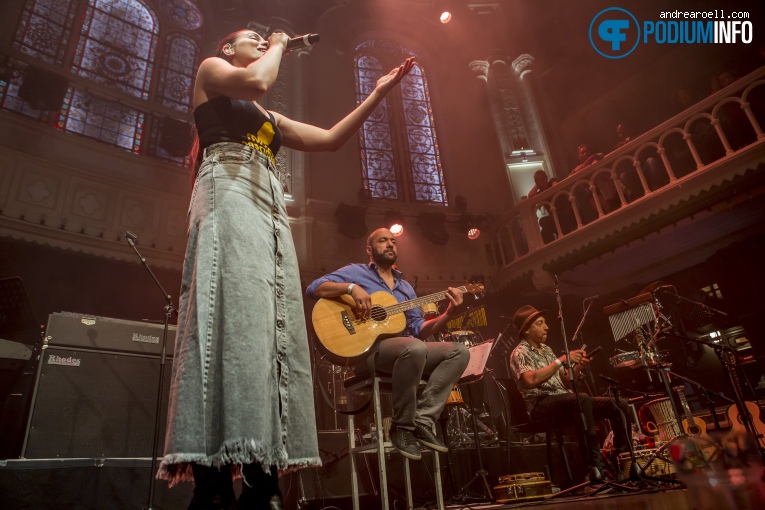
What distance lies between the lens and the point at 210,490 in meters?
1.20

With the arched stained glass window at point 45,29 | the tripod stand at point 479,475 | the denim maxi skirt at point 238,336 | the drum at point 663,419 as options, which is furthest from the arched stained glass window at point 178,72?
the drum at point 663,419

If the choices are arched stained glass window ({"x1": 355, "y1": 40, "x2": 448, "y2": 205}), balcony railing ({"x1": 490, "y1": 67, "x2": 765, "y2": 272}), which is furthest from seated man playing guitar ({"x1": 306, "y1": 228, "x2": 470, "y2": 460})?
arched stained glass window ({"x1": 355, "y1": 40, "x2": 448, "y2": 205})

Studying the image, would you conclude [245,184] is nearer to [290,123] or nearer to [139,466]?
[290,123]

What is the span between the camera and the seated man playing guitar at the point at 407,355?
8.84ft

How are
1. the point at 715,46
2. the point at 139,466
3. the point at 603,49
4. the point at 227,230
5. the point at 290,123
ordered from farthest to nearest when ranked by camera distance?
the point at 603,49 < the point at 715,46 < the point at 139,466 < the point at 290,123 < the point at 227,230

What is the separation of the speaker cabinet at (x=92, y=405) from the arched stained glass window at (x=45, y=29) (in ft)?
22.2

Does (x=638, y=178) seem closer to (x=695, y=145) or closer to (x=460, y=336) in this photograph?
(x=695, y=145)

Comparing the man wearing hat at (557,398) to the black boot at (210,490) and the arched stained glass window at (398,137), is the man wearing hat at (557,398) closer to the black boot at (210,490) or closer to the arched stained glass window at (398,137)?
the black boot at (210,490)

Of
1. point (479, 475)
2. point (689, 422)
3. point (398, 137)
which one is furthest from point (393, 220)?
point (479, 475)

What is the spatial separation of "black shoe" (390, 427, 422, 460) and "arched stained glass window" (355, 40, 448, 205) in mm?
7713

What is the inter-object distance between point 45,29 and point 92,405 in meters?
7.69

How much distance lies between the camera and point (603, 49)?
11664mm

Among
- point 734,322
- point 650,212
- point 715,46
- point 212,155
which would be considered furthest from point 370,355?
point 715,46

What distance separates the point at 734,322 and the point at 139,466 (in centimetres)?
804
